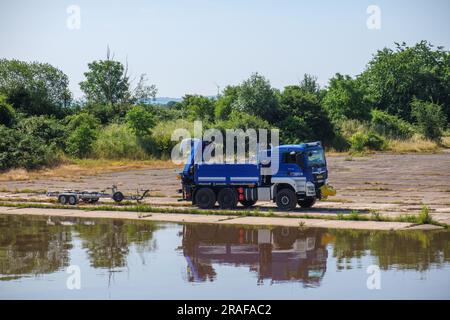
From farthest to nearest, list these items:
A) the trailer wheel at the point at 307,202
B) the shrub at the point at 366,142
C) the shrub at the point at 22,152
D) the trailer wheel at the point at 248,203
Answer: the shrub at the point at 366,142 < the shrub at the point at 22,152 < the trailer wheel at the point at 248,203 < the trailer wheel at the point at 307,202

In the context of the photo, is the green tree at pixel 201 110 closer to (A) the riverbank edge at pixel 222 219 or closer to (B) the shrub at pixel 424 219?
(A) the riverbank edge at pixel 222 219

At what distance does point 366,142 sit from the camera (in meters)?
65.9

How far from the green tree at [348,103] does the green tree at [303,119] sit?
7.74 meters

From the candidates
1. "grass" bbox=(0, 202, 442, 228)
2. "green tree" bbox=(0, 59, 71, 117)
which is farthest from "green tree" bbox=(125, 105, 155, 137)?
"grass" bbox=(0, 202, 442, 228)

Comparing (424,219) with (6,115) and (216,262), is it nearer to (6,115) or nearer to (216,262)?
(216,262)

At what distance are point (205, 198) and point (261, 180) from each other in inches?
91.1

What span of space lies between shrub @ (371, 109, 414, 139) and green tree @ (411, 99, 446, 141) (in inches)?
53.3

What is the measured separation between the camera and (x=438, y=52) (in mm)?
84188

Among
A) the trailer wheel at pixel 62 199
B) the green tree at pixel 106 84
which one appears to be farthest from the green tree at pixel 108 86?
the trailer wheel at pixel 62 199

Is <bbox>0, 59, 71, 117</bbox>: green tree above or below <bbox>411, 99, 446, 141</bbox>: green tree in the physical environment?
above

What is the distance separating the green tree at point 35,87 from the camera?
213 feet

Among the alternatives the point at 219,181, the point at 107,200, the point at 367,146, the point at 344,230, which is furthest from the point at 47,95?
the point at 344,230

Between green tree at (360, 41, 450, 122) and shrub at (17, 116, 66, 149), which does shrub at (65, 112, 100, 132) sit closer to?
shrub at (17, 116, 66, 149)

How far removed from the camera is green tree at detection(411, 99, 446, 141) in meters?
68.5
